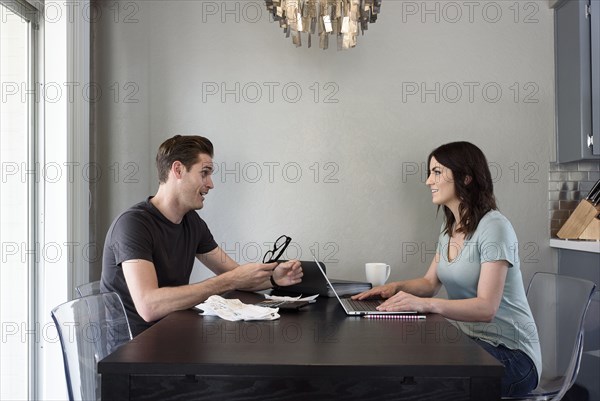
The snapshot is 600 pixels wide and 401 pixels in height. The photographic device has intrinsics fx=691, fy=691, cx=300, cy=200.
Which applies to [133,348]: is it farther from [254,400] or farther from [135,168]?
[135,168]

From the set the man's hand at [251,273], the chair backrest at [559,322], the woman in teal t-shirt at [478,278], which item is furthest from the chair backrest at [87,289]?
the chair backrest at [559,322]

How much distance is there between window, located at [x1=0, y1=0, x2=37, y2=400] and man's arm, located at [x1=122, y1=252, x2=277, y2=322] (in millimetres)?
991

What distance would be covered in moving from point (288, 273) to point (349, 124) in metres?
1.16

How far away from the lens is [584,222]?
3.25 metres

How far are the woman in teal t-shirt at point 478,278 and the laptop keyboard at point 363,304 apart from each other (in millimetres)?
61

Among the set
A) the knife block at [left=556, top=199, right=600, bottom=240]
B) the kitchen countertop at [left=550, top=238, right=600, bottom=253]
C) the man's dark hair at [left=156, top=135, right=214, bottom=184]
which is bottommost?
the kitchen countertop at [left=550, top=238, right=600, bottom=253]

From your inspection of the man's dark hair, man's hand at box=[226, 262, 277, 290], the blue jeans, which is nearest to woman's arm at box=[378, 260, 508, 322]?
the blue jeans

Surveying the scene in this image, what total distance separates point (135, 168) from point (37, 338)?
943 millimetres

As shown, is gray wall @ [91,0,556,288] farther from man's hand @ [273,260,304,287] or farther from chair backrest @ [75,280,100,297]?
man's hand @ [273,260,304,287]

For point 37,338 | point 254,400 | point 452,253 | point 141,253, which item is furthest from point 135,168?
point 254,400

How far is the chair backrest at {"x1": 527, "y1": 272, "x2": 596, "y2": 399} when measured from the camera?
7.70 feet

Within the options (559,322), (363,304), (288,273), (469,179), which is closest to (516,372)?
(559,322)

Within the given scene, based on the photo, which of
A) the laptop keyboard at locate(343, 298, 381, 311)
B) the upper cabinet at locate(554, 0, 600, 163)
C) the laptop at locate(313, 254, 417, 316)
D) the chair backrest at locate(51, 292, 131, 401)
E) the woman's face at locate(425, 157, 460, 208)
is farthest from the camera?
the upper cabinet at locate(554, 0, 600, 163)

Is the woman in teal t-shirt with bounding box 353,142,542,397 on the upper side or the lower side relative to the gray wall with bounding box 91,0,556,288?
lower
